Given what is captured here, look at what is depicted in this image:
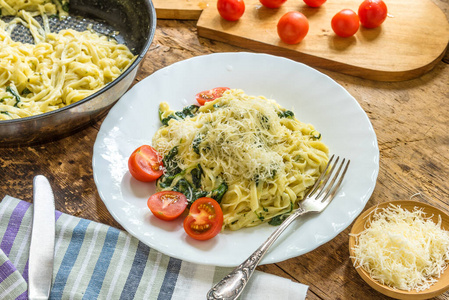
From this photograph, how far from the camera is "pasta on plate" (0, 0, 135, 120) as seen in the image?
3.62m

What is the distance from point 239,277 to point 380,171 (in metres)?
1.49

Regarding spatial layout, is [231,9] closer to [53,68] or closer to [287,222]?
[53,68]

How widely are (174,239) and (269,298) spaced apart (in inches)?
26.5

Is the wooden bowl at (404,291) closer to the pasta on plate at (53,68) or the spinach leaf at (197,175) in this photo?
the spinach leaf at (197,175)

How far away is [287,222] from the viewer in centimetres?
276

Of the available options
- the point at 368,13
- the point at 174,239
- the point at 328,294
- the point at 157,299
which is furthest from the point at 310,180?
the point at 368,13

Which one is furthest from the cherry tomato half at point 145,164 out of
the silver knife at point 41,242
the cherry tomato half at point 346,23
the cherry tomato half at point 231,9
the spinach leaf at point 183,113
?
A: the cherry tomato half at point 346,23

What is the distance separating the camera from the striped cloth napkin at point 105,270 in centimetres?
266

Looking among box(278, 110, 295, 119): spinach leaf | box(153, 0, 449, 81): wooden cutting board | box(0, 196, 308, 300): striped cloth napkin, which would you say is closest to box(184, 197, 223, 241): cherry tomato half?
box(0, 196, 308, 300): striped cloth napkin

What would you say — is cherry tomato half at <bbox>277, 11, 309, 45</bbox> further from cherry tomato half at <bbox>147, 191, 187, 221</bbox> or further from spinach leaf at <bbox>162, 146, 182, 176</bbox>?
cherry tomato half at <bbox>147, 191, 187, 221</bbox>

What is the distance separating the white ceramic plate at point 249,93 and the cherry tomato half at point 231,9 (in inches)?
29.1

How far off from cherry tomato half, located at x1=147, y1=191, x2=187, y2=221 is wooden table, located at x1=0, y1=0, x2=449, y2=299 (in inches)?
16.4

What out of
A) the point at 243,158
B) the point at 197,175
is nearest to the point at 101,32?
the point at 197,175

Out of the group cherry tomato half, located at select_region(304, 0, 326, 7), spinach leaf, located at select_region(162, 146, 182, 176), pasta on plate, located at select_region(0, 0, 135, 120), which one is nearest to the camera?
spinach leaf, located at select_region(162, 146, 182, 176)
